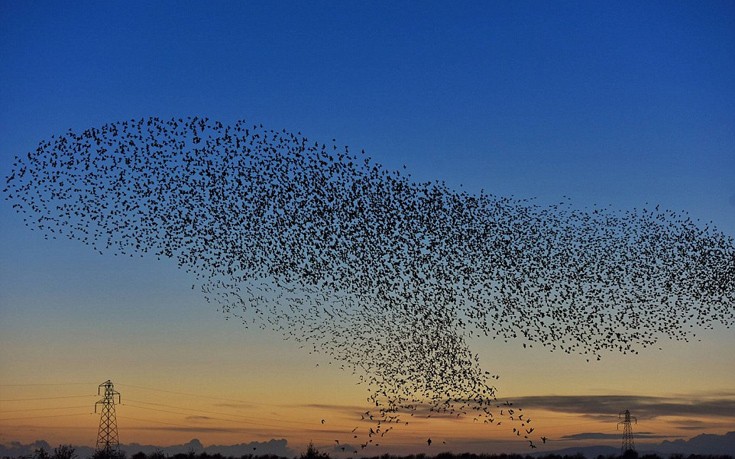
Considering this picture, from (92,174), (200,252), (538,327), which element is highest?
(92,174)

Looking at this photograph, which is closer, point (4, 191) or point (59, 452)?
point (4, 191)

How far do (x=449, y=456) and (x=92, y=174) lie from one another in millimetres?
33691

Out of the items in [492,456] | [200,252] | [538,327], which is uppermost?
[200,252]

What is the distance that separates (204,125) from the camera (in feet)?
153

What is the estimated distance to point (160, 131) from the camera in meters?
46.2

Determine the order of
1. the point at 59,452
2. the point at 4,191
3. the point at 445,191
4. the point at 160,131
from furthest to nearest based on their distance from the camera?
the point at 59,452
the point at 445,191
the point at 160,131
the point at 4,191

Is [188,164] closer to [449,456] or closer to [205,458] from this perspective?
[205,458]

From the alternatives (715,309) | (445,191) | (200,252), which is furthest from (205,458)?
(715,309)

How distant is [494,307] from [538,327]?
2.73 metres

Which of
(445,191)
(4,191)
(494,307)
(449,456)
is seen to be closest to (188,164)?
(4,191)

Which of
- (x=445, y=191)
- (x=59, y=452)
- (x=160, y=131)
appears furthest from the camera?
(x=59, y=452)

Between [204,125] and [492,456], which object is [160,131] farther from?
[492,456]

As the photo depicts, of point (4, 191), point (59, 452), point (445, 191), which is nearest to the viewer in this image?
point (4, 191)

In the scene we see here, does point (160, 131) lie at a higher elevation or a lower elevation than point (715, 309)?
higher
